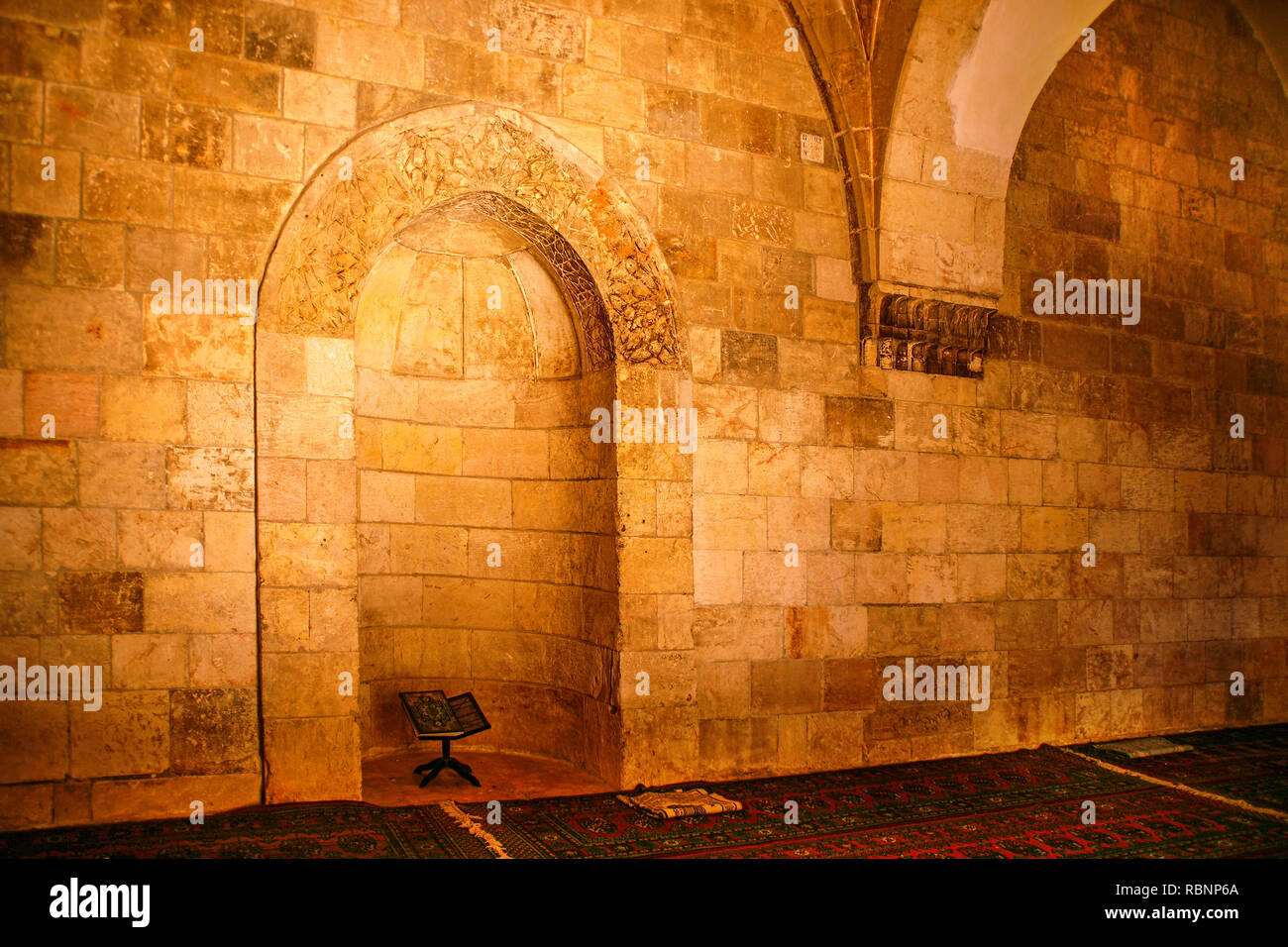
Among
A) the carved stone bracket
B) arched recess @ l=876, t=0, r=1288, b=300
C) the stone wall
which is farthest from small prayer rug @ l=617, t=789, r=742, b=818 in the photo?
arched recess @ l=876, t=0, r=1288, b=300

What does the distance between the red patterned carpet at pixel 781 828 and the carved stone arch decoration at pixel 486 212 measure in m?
1.99

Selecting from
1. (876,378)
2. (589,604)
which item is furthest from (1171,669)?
(589,604)

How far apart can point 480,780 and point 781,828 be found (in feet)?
5.20

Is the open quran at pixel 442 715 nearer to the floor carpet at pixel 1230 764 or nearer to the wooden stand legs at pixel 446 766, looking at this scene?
the wooden stand legs at pixel 446 766

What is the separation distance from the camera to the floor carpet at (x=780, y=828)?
12.0 feet

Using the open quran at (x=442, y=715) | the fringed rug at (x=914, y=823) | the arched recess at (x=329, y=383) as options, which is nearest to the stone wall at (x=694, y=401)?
the arched recess at (x=329, y=383)

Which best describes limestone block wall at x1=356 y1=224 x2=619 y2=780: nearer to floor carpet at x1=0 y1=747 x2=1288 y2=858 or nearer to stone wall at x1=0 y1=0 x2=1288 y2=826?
stone wall at x1=0 y1=0 x2=1288 y2=826

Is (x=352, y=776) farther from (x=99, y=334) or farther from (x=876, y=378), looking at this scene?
(x=876, y=378)

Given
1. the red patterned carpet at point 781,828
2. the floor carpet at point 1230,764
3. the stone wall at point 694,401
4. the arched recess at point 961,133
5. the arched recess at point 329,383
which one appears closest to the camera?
the red patterned carpet at point 781,828

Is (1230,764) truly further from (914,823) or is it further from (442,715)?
(442,715)

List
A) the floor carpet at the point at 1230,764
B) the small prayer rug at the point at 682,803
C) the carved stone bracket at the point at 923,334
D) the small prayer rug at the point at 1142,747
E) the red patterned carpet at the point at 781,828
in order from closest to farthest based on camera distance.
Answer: the red patterned carpet at the point at 781,828 < the small prayer rug at the point at 682,803 < the floor carpet at the point at 1230,764 < the carved stone bracket at the point at 923,334 < the small prayer rug at the point at 1142,747

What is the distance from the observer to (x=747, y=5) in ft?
17.1

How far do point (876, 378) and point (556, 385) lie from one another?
1743 millimetres

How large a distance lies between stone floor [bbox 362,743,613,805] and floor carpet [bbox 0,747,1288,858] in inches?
11.1
